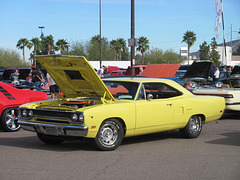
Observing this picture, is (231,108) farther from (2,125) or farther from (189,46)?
(189,46)

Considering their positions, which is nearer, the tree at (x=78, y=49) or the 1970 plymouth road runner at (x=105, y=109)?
the 1970 plymouth road runner at (x=105, y=109)

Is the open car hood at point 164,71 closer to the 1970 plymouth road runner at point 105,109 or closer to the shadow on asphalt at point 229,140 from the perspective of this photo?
the shadow on asphalt at point 229,140

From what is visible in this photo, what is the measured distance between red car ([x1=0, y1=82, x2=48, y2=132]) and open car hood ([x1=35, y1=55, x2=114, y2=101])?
187 centimetres

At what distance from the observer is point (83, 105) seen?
7.55m

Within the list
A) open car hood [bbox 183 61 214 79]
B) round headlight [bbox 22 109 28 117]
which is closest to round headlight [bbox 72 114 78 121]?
round headlight [bbox 22 109 28 117]

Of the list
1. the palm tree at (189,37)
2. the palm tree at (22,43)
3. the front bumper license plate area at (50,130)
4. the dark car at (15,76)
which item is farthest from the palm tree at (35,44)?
the front bumper license plate area at (50,130)

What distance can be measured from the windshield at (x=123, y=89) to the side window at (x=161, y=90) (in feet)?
1.27

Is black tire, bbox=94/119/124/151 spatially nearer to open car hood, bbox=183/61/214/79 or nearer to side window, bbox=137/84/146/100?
side window, bbox=137/84/146/100

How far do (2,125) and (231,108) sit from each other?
22.5 feet

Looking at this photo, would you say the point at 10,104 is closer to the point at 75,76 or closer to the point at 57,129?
the point at 75,76

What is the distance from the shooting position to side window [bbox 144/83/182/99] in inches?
321

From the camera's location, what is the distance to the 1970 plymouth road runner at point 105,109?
6.82 m

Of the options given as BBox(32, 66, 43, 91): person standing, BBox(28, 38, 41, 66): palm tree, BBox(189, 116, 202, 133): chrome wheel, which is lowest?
BBox(189, 116, 202, 133): chrome wheel

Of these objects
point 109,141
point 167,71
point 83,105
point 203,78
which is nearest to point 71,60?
point 83,105
